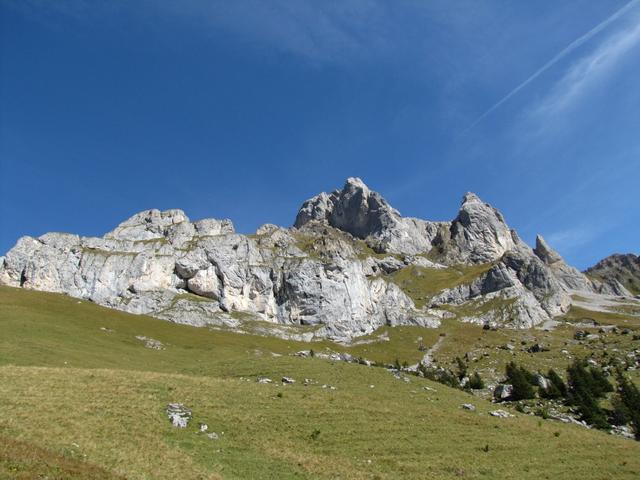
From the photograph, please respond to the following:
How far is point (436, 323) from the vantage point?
198 metres

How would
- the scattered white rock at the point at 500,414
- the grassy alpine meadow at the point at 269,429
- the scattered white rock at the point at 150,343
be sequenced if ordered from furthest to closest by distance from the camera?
1. the scattered white rock at the point at 150,343
2. the scattered white rock at the point at 500,414
3. the grassy alpine meadow at the point at 269,429

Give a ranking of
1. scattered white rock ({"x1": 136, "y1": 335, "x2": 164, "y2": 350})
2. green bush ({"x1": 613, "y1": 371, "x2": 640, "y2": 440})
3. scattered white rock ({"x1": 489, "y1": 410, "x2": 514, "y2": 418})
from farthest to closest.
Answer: scattered white rock ({"x1": 136, "y1": 335, "x2": 164, "y2": 350})
green bush ({"x1": 613, "y1": 371, "x2": 640, "y2": 440})
scattered white rock ({"x1": 489, "y1": 410, "x2": 514, "y2": 418})

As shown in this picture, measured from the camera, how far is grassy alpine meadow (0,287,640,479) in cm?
2406

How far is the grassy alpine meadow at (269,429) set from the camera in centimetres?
2406

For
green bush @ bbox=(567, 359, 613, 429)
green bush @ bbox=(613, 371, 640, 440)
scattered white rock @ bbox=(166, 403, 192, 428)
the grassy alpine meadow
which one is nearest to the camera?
the grassy alpine meadow

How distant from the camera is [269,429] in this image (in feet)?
105

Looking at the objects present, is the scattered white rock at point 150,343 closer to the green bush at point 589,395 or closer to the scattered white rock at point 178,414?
the scattered white rock at point 178,414

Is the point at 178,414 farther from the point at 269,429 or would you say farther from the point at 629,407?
the point at 629,407

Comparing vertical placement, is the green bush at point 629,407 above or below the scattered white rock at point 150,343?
below

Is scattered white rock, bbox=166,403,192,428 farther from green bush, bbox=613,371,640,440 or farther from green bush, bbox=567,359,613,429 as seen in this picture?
green bush, bbox=613,371,640,440

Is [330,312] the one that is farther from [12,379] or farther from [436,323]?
[12,379]

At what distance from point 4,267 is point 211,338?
113 meters

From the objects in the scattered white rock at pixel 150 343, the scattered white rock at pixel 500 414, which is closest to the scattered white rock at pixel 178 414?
the scattered white rock at pixel 500 414

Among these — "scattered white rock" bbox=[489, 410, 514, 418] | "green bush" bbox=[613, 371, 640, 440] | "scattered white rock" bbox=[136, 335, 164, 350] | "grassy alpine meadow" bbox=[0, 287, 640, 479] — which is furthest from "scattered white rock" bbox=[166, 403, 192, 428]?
"scattered white rock" bbox=[136, 335, 164, 350]
